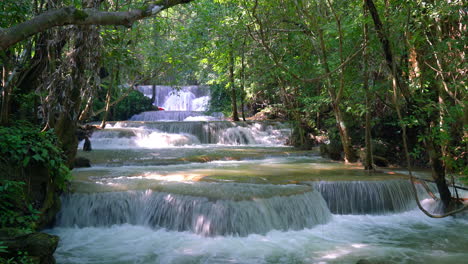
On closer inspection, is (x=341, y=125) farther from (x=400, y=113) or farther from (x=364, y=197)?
(x=400, y=113)

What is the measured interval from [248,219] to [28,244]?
332cm

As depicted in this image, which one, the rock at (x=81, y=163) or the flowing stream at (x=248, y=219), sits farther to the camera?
the rock at (x=81, y=163)

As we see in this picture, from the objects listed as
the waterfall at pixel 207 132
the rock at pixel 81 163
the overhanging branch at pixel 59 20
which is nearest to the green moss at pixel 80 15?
the overhanging branch at pixel 59 20

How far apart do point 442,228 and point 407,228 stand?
2.06ft

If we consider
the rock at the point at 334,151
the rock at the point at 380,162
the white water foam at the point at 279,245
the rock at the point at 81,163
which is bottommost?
the white water foam at the point at 279,245

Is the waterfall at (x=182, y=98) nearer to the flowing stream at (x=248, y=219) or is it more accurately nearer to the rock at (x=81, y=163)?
the rock at (x=81, y=163)

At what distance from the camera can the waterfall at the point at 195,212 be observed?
652 cm

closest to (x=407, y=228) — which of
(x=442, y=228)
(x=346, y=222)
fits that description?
(x=442, y=228)

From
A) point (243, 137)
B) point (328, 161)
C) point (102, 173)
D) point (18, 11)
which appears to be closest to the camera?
point (18, 11)

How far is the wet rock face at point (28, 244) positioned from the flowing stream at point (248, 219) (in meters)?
1.12

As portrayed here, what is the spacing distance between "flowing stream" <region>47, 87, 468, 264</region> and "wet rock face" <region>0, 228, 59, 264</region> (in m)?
1.12

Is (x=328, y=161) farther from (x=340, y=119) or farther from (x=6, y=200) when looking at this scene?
(x=6, y=200)

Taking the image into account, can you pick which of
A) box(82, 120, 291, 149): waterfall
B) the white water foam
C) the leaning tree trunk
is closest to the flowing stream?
the white water foam

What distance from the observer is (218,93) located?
26.0 meters
